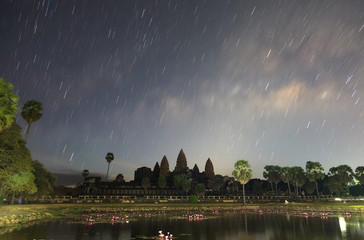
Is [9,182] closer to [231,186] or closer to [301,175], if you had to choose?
[301,175]

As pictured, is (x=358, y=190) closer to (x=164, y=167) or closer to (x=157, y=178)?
(x=164, y=167)

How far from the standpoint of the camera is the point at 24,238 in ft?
53.1

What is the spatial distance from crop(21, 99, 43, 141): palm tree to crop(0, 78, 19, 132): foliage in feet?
93.3

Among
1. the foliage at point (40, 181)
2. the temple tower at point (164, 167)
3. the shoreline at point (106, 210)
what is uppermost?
the temple tower at point (164, 167)

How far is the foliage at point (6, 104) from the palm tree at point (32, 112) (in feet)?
93.3

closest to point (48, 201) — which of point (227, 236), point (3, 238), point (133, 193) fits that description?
point (3, 238)

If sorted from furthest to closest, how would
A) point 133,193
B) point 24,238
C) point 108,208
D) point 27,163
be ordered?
point 133,193, point 108,208, point 27,163, point 24,238

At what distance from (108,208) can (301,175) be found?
6833 cm

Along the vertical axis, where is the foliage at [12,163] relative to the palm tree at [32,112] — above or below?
below

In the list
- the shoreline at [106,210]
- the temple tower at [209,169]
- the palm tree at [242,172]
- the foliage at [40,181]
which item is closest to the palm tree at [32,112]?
the foliage at [40,181]

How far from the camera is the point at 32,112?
147ft

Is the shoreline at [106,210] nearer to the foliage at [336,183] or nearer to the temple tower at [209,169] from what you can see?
the foliage at [336,183]

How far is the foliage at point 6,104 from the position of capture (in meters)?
18.8

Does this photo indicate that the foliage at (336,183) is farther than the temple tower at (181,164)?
No
